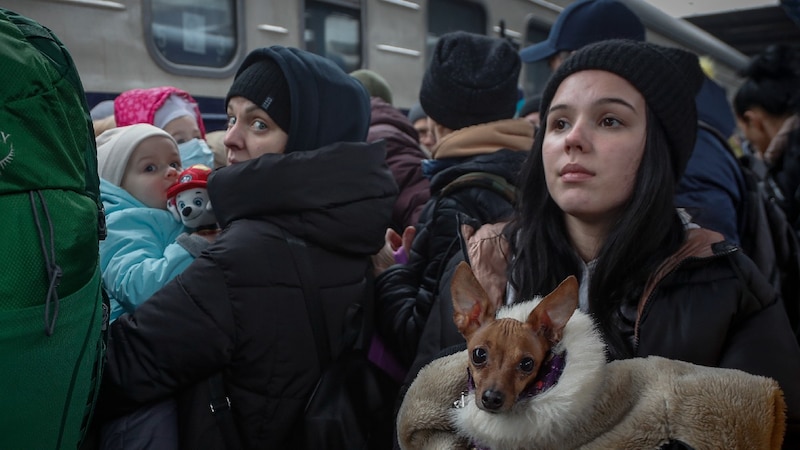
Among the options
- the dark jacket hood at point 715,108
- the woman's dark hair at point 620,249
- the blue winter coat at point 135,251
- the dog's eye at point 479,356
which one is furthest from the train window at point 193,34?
the dog's eye at point 479,356

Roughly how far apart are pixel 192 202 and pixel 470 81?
119cm

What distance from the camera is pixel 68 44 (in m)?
2.87

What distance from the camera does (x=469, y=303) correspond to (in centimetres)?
102

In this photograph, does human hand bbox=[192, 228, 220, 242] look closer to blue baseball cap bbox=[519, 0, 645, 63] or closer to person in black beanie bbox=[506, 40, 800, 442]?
person in black beanie bbox=[506, 40, 800, 442]

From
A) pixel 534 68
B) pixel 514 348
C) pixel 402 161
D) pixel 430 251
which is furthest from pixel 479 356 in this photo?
pixel 534 68

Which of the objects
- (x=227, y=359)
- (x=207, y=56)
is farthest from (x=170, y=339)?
(x=207, y=56)

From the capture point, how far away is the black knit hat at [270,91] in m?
1.77

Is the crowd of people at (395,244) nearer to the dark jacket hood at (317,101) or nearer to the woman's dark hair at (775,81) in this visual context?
the dark jacket hood at (317,101)

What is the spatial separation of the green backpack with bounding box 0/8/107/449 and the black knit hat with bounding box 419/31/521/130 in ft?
4.98

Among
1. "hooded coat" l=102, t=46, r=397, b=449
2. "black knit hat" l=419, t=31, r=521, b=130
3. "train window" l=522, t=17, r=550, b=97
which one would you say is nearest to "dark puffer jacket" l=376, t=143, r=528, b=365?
"hooded coat" l=102, t=46, r=397, b=449

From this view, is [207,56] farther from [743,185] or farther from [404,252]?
[743,185]

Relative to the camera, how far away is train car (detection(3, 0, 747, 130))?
298 cm

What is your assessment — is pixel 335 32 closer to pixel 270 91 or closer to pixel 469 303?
pixel 270 91

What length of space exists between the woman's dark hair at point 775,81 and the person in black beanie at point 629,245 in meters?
2.19
